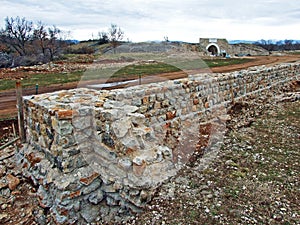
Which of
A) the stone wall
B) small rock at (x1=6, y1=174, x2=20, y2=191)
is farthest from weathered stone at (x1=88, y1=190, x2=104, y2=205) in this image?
small rock at (x1=6, y1=174, x2=20, y2=191)

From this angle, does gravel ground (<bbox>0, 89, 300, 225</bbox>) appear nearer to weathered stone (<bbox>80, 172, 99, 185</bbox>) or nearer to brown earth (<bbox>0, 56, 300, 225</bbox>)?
brown earth (<bbox>0, 56, 300, 225</bbox>)

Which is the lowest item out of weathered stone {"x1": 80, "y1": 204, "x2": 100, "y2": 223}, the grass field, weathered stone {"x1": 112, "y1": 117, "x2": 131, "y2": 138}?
weathered stone {"x1": 80, "y1": 204, "x2": 100, "y2": 223}

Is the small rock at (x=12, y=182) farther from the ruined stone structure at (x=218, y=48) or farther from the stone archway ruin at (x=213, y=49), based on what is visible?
the stone archway ruin at (x=213, y=49)

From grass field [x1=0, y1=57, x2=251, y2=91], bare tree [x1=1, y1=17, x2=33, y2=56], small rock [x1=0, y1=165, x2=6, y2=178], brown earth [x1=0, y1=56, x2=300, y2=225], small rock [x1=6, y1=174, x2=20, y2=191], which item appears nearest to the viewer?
brown earth [x1=0, y1=56, x2=300, y2=225]

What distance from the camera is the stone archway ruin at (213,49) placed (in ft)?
118

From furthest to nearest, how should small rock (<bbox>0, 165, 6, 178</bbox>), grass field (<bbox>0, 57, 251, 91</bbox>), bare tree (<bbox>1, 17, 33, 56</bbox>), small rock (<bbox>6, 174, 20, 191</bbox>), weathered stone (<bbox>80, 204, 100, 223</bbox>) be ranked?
1. bare tree (<bbox>1, 17, 33, 56</bbox>)
2. grass field (<bbox>0, 57, 251, 91</bbox>)
3. small rock (<bbox>0, 165, 6, 178</bbox>)
4. small rock (<bbox>6, 174, 20, 191</bbox>)
5. weathered stone (<bbox>80, 204, 100, 223</bbox>)

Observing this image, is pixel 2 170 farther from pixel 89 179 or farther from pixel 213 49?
pixel 213 49

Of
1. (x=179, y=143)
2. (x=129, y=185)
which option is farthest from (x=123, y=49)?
(x=129, y=185)

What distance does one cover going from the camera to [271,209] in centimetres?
333

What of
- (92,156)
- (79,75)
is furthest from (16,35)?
(92,156)

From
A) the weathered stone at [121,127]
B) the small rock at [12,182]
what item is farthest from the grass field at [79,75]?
the weathered stone at [121,127]

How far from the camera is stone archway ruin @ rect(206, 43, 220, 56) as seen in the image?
118ft

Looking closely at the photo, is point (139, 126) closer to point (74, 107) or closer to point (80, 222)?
point (74, 107)

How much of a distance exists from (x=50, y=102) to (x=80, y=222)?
6.15 ft
